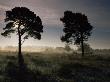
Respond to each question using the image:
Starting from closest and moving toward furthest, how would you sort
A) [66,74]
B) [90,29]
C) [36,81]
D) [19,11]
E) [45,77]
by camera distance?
[36,81] < [45,77] < [66,74] < [19,11] < [90,29]

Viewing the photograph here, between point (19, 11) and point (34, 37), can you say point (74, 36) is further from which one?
point (19, 11)

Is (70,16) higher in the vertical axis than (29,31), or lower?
higher

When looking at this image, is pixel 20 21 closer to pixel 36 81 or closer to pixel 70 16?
pixel 70 16

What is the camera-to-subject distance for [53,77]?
77.3 feet

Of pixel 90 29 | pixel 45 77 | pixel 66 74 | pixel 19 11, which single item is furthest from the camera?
pixel 90 29

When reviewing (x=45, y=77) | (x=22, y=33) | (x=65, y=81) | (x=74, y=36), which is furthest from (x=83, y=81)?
(x=74, y=36)

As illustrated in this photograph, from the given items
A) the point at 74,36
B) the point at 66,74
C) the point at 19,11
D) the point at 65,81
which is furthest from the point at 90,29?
the point at 65,81

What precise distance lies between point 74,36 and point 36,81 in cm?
4425

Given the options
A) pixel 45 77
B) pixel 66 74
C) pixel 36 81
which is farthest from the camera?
pixel 66 74

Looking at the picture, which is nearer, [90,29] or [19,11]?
[19,11]

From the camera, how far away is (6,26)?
2169 inches

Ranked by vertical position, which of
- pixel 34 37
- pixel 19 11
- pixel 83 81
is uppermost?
pixel 19 11

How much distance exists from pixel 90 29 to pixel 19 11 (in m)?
19.4

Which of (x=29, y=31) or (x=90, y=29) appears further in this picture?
(x=90, y=29)
